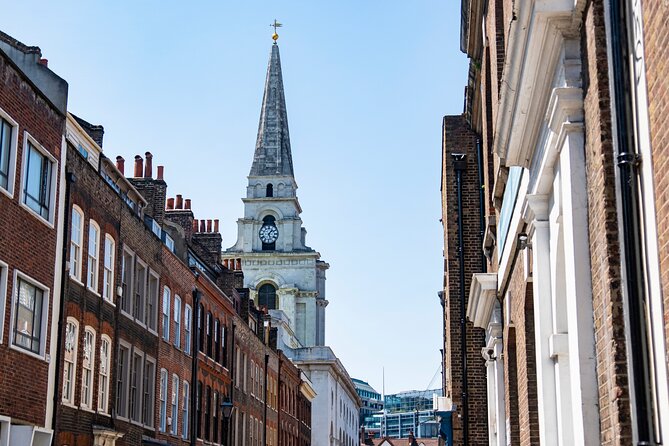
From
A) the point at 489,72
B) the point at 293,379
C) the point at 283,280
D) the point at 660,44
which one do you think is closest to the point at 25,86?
the point at 489,72

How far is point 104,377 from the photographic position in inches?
1118

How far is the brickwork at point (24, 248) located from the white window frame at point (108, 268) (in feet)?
14.1

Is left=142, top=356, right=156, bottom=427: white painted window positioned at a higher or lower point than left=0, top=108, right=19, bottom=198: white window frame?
lower

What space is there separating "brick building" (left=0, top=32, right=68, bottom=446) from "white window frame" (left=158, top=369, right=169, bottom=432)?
10.2 meters

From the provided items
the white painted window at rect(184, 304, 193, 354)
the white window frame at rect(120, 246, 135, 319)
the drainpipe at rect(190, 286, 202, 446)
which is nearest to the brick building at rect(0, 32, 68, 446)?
the white window frame at rect(120, 246, 135, 319)

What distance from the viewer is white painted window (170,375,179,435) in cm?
3578

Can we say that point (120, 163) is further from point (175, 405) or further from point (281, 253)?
point (281, 253)

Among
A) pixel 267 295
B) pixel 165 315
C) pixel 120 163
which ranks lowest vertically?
pixel 165 315

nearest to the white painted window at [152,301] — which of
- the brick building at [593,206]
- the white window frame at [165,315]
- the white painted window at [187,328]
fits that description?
the white window frame at [165,315]

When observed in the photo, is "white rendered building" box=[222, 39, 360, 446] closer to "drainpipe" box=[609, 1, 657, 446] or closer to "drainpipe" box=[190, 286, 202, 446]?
"drainpipe" box=[190, 286, 202, 446]

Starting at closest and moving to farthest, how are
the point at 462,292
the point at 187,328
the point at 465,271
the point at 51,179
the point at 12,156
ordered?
the point at 12,156 → the point at 51,179 → the point at 462,292 → the point at 465,271 → the point at 187,328

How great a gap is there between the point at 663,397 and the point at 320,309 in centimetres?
10348

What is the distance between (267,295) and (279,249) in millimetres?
4552

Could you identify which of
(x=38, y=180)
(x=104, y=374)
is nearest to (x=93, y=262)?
(x=104, y=374)
